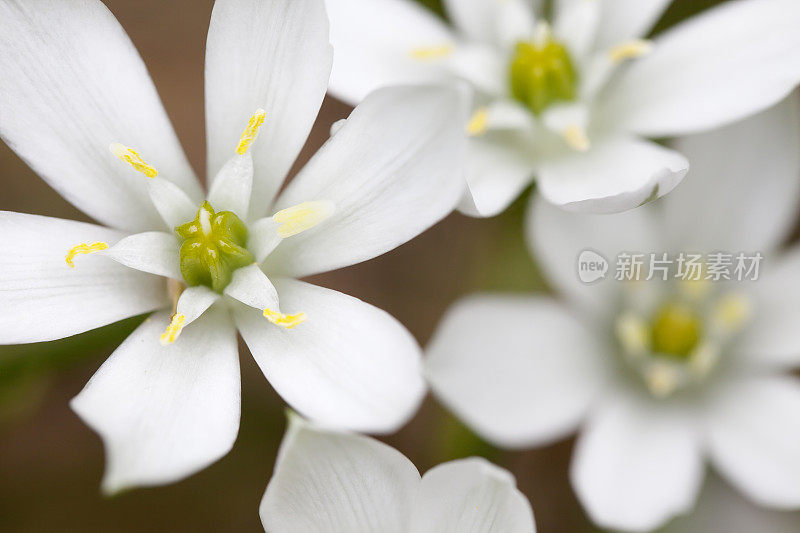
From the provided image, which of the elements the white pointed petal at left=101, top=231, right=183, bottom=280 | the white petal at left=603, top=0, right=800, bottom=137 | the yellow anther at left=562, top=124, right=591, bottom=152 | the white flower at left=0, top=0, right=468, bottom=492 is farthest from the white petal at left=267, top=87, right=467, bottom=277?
the white petal at left=603, top=0, right=800, bottom=137

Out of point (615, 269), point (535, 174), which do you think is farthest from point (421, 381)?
point (615, 269)

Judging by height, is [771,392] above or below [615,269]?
below

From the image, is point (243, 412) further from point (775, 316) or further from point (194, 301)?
point (775, 316)

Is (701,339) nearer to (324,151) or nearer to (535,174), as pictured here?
(535,174)

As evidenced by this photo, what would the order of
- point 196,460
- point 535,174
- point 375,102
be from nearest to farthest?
point 196,460, point 375,102, point 535,174

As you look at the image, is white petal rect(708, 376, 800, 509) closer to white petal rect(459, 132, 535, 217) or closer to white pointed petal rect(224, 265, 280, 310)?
white petal rect(459, 132, 535, 217)

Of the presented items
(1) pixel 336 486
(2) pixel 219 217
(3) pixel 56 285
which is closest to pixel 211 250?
(2) pixel 219 217

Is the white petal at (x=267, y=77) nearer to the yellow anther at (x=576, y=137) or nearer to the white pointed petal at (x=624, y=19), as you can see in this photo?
the yellow anther at (x=576, y=137)
